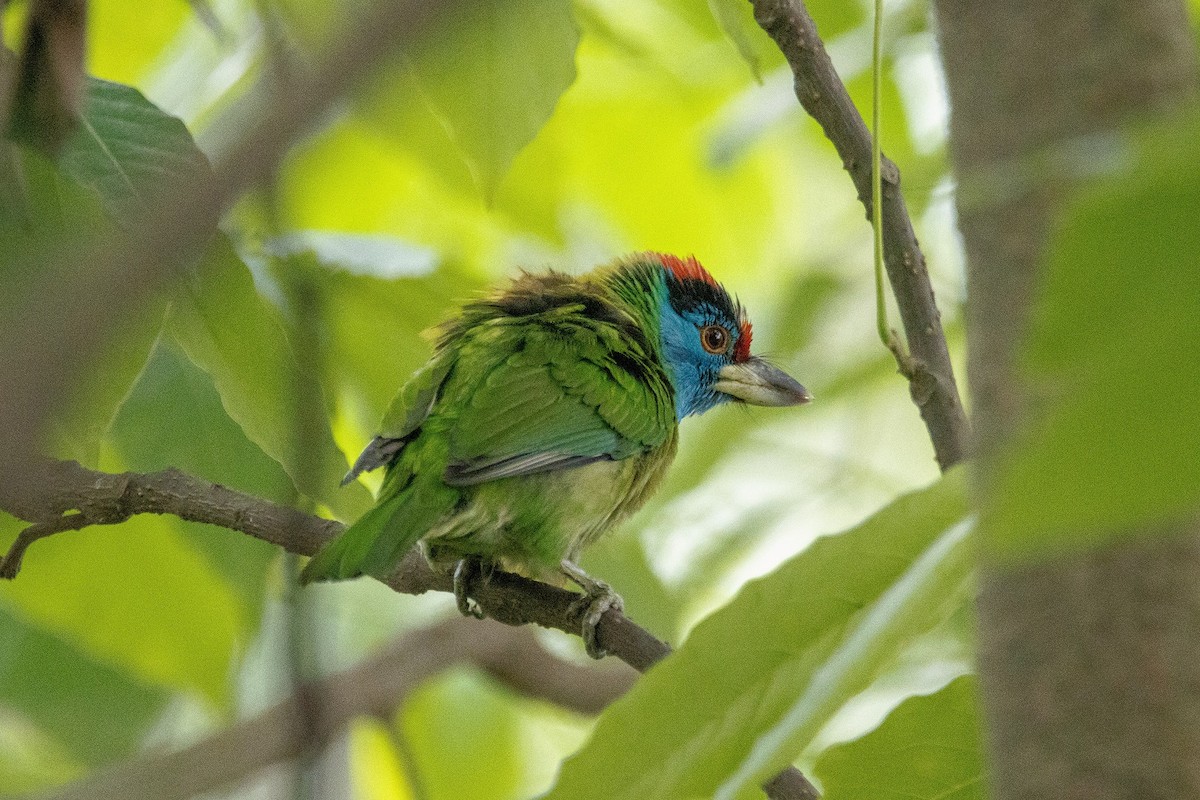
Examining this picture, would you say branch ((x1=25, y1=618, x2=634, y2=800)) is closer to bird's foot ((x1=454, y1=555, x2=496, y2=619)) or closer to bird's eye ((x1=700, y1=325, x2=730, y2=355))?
bird's foot ((x1=454, y1=555, x2=496, y2=619))

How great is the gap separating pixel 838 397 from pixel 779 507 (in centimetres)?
47

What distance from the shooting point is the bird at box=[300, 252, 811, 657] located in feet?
8.44

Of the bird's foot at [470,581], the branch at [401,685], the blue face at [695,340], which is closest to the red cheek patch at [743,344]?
the blue face at [695,340]

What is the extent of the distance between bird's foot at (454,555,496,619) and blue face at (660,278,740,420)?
3.89 ft

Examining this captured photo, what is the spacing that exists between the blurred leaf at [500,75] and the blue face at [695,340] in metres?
1.98

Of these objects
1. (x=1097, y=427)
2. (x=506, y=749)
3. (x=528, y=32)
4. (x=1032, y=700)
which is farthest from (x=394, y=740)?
(x=1097, y=427)

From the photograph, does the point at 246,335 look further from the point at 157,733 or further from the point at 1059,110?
the point at 157,733

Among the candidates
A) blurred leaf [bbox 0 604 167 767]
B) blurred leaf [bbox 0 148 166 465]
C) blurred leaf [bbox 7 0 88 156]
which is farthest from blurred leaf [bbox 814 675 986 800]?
blurred leaf [bbox 0 604 167 767]

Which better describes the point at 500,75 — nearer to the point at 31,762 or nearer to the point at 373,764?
the point at 373,764

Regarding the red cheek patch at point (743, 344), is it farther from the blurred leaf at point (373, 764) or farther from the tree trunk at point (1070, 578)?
the tree trunk at point (1070, 578)

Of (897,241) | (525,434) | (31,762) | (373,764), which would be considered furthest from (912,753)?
(31,762)

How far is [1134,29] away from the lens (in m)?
0.91

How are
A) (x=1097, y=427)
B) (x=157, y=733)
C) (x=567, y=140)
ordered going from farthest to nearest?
(x=157, y=733) → (x=567, y=140) → (x=1097, y=427)

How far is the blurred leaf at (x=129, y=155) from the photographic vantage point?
178 centimetres
